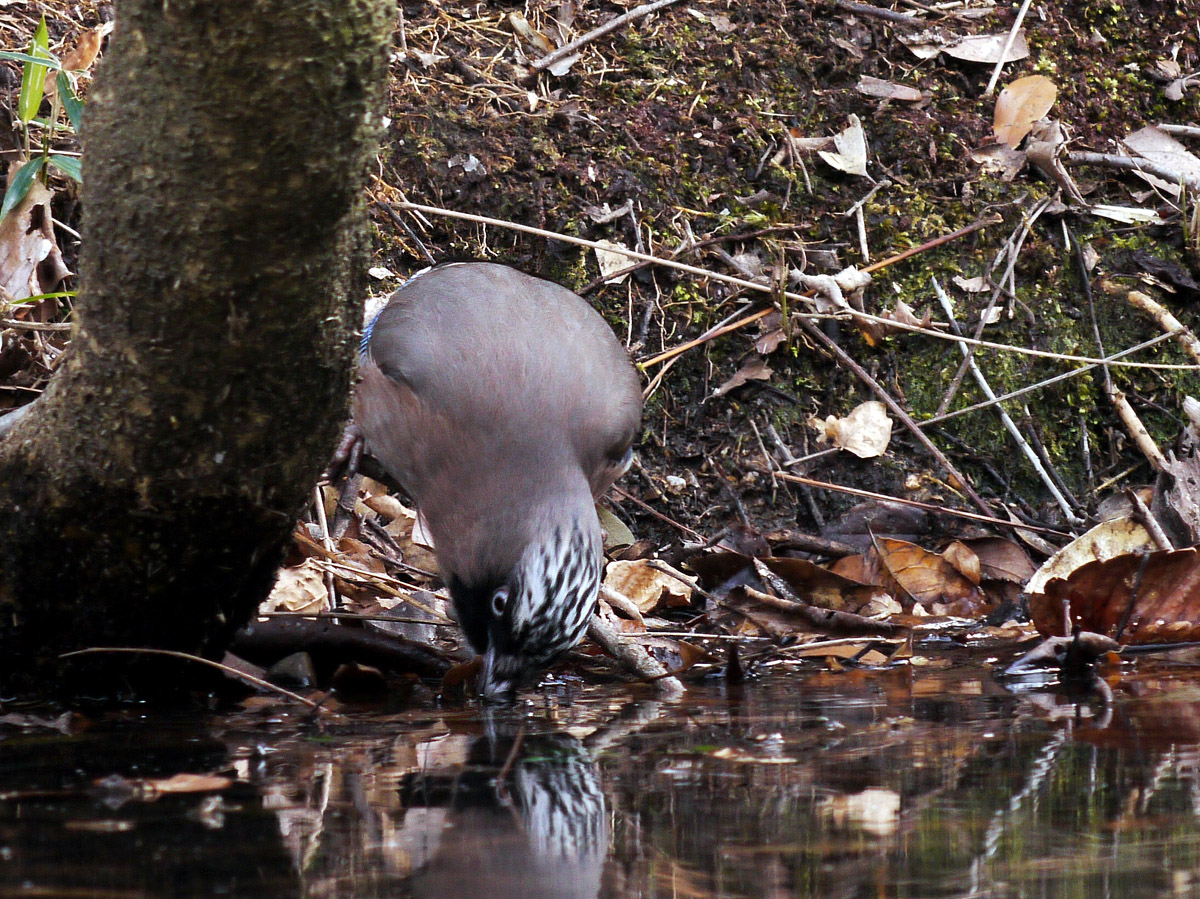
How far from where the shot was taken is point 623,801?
218 cm

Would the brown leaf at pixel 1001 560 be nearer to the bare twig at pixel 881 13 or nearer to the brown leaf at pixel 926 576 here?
the brown leaf at pixel 926 576

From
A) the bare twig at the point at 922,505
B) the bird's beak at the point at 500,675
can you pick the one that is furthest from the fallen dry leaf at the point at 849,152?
the bird's beak at the point at 500,675

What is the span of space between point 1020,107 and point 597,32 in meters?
2.16

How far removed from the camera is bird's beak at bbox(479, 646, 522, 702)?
11.7 feet

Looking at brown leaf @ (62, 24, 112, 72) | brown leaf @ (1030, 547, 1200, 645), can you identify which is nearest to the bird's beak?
brown leaf @ (1030, 547, 1200, 645)

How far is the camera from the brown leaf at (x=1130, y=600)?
3932mm

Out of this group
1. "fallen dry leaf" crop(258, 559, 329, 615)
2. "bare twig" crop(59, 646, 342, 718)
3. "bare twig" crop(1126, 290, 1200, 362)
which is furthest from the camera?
"bare twig" crop(1126, 290, 1200, 362)

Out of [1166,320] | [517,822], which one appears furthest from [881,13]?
[517,822]

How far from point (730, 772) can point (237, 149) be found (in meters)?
1.45

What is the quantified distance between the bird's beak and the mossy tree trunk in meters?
0.71

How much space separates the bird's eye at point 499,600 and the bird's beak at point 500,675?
0.54 ft

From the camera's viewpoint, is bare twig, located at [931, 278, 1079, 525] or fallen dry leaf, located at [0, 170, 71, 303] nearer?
fallen dry leaf, located at [0, 170, 71, 303]

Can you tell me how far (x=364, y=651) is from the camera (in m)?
3.68

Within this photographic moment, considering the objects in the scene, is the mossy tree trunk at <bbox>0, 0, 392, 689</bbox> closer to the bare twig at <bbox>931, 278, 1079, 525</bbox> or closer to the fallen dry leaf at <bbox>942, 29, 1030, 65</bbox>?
the bare twig at <bbox>931, 278, 1079, 525</bbox>
